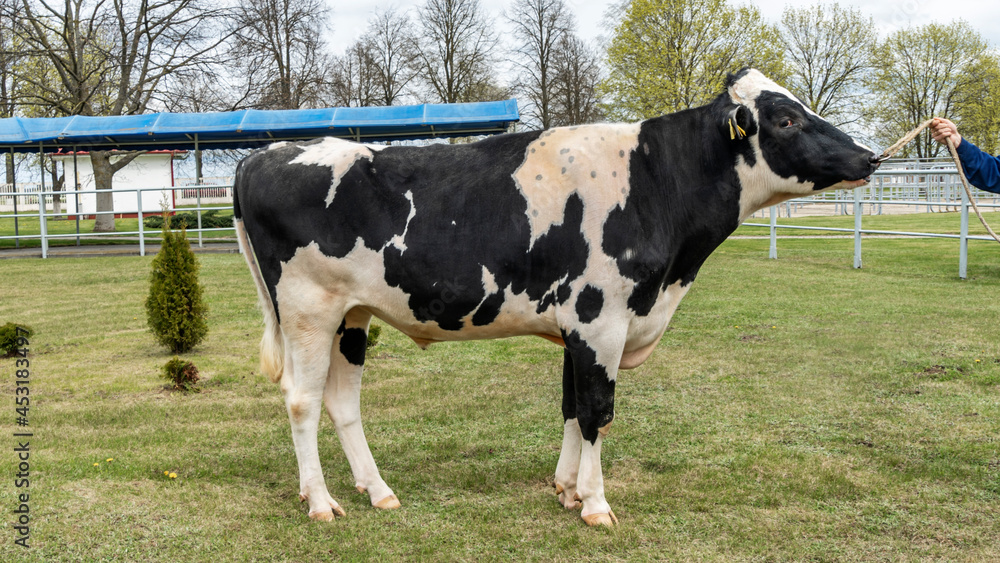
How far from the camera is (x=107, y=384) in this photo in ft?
21.9

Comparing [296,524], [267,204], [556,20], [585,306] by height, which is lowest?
[296,524]

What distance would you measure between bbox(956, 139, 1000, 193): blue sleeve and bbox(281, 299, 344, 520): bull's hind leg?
340cm

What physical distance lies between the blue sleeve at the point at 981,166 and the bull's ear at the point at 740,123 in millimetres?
1225

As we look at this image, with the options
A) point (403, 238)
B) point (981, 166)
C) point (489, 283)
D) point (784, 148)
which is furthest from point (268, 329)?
point (981, 166)

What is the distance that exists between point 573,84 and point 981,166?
107 feet

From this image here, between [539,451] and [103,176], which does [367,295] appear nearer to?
[539,451]

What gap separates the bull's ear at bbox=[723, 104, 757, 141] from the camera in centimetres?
373

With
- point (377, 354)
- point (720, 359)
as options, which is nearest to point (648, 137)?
point (720, 359)

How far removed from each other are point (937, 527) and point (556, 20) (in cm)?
3677

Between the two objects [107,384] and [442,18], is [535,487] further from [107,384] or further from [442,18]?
[442,18]

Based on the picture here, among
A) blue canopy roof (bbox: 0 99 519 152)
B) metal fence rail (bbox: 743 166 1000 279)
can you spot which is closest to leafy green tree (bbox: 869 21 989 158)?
metal fence rail (bbox: 743 166 1000 279)

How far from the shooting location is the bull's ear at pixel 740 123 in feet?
12.2

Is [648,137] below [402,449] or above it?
above

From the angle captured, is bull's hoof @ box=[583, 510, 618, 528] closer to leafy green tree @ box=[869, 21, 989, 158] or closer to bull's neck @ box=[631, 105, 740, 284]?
bull's neck @ box=[631, 105, 740, 284]
